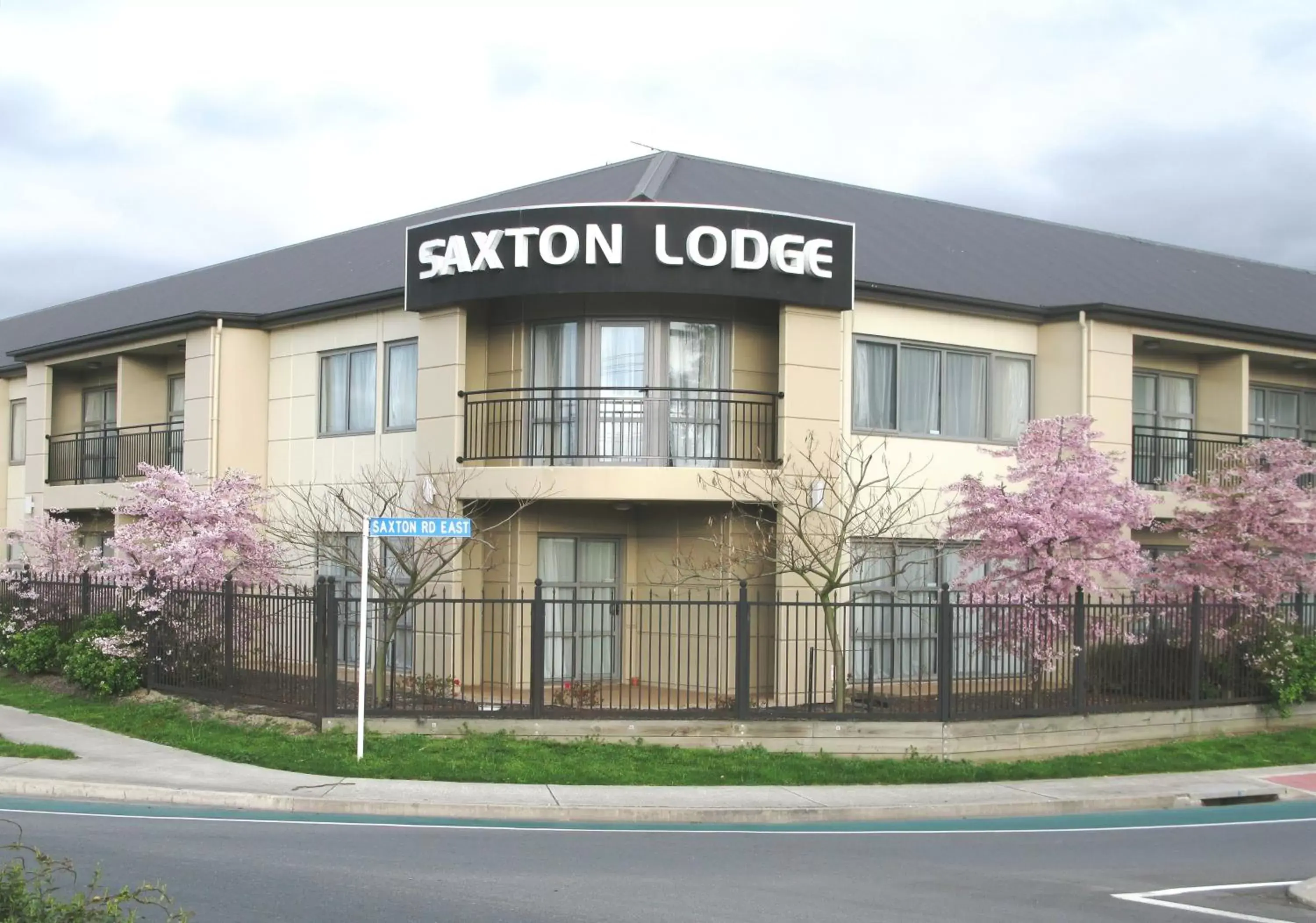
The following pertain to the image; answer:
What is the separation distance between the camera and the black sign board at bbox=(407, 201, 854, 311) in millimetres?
19406

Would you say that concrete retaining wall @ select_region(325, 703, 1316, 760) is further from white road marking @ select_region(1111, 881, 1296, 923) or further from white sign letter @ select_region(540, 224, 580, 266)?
white sign letter @ select_region(540, 224, 580, 266)

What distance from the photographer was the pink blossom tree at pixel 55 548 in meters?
25.6

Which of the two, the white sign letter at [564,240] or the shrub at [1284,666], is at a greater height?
Result: the white sign letter at [564,240]

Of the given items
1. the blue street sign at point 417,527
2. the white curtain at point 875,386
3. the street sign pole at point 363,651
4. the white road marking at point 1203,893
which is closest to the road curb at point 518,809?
the street sign pole at point 363,651

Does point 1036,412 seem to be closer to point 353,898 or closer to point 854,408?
point 854,408

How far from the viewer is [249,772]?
49.8 feet

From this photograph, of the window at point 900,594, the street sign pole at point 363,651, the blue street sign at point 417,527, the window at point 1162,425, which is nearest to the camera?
the street sign pole at point 363,651

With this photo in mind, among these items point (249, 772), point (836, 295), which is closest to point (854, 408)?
point (836, 295)

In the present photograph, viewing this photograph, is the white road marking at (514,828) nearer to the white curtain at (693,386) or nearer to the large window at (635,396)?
the large window at (635,396)

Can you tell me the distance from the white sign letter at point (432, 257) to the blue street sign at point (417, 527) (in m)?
5.70

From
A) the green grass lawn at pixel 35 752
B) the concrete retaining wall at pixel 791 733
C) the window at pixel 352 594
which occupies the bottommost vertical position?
the green grass lawn at pixel 35 752

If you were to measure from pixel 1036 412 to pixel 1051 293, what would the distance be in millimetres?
2479

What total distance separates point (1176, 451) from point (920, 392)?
578cm

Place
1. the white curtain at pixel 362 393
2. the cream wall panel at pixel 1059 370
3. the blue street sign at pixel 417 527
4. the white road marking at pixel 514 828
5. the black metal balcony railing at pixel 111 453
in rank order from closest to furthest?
the white road marking at pixel 514 828
the blue street sign at pixel 417 527
the cream wall panel at pixel 1059 370
the white curtain at pixel 362 393
the black metal balcony railing at pixel 111 453
